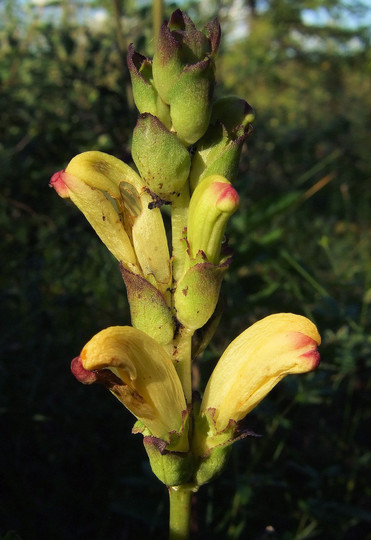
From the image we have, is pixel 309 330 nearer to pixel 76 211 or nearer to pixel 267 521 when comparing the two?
pixel 267 521

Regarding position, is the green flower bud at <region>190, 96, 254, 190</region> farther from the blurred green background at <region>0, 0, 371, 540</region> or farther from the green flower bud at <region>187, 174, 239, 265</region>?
the blurred green background at <region>0, 0, 371, 540</region>

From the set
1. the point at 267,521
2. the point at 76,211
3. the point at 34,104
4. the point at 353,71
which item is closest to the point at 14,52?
the point at 34,104

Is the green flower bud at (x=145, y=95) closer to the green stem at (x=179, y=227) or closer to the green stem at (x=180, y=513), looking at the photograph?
the green stem at (x=179, y=227)

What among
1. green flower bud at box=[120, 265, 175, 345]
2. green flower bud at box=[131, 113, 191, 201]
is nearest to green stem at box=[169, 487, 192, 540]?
green flower bud at box=[120, 265, 175, 345]

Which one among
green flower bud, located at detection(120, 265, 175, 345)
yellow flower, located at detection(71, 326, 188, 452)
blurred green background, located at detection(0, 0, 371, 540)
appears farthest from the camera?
blurred green background, located at detection(0, 0, 371, 540)

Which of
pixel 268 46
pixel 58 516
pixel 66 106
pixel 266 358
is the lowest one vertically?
pixel 268 46

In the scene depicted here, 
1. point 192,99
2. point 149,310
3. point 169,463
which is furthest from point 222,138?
point 169,463

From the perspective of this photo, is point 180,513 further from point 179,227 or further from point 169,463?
point 179,227
